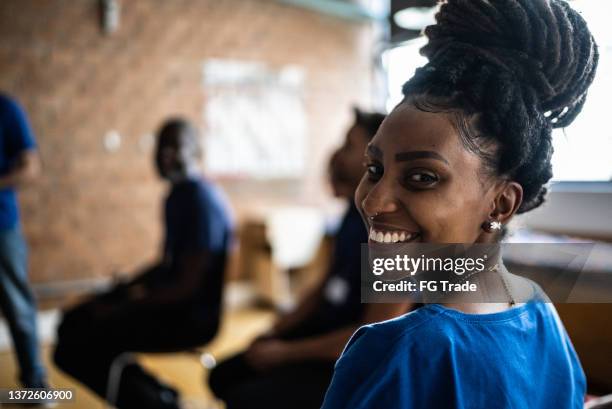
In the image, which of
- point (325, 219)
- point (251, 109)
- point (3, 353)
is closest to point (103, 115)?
point (251, 109)

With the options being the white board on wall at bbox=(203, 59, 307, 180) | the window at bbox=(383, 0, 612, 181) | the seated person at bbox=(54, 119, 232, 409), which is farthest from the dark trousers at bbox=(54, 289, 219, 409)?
the white board on wall at bbox=(203, 59, 307, 180)

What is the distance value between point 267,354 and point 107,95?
Answer: 2.88 m

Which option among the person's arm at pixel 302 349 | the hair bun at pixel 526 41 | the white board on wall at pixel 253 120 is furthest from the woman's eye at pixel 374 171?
the white board on wall at pixel 253 120

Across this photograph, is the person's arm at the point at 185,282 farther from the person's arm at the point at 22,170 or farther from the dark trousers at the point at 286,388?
the person's arm at the point at 22,170

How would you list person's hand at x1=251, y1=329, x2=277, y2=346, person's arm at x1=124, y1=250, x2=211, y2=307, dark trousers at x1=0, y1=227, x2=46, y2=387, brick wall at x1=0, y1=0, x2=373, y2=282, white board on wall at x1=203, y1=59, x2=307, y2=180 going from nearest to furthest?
1. person's hand at x1=251, y1=329, x2=277, y2=346
2. person's arm at x1=124, y1=250, x2=211, y2=307
3. dark trousers at x1=0, y1=227, x2=46, y2=387
4. brick wall at x1=0, y1=0, x2=373, y2=282
5. white board on wall at x1=203, y1=59, x2=307, y2=180

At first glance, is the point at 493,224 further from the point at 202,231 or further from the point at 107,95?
the point at 107,95

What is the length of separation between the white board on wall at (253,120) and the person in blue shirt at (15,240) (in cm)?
198

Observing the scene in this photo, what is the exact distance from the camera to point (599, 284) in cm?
67

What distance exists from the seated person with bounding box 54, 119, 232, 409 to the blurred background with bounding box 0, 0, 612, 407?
1.16 feet

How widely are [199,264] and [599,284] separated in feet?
5.20

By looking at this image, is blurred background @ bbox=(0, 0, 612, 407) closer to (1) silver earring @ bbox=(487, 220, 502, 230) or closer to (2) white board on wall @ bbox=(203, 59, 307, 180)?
(2) white board on wall @ bbox=(203, 59, 307, 180)

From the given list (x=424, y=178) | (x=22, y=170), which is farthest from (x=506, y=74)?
(x=22, y=170)

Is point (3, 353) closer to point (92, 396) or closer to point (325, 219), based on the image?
point (92, 396)

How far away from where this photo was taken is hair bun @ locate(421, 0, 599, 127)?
23.0 inches
